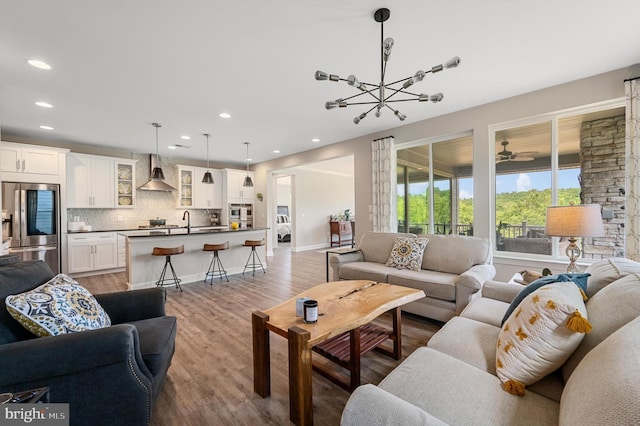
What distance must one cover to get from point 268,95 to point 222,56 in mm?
940

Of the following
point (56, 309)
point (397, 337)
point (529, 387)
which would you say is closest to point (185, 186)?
point (56, 309)

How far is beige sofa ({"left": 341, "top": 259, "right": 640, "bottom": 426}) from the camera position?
74cm

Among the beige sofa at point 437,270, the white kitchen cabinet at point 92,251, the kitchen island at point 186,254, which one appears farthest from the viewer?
the white kitchen cabinet at point 92,251

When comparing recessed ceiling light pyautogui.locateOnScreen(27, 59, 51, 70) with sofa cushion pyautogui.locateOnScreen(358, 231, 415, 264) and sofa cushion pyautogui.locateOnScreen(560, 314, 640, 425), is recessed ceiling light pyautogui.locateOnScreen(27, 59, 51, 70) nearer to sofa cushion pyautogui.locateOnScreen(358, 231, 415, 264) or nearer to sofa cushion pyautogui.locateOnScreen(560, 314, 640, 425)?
sofa cushion pyautogui.locateOnScreen(358, 231, 415, 264)

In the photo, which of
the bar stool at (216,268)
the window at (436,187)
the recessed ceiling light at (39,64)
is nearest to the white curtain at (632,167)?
the window at (436,187)

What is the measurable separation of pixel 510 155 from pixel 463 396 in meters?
3.91

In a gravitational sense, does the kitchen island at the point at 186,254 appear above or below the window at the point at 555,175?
below

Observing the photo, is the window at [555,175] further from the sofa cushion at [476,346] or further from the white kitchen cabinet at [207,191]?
the white kitchen cabinet at [207,191]

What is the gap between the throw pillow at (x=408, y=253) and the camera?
358 centimetres

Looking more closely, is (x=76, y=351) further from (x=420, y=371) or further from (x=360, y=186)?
(x=360, y=186)

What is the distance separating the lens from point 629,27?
2332mm

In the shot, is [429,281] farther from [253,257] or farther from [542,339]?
[253,257]

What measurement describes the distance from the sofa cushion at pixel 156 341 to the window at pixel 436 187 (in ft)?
13.8

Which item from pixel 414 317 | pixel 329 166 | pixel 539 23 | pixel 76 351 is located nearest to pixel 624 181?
pixel 539 23
